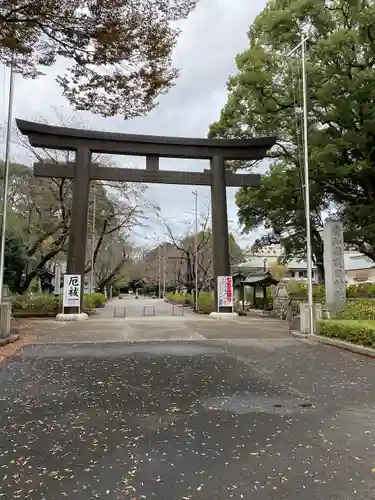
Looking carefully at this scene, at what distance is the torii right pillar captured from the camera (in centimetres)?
1972

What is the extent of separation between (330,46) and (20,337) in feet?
50.5

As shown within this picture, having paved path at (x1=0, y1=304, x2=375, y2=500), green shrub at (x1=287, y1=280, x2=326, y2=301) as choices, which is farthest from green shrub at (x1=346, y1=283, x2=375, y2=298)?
paved path at (x1=0, y1=304, x2=375, y2=500)

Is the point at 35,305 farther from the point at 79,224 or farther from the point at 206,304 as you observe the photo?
the point at 206,304

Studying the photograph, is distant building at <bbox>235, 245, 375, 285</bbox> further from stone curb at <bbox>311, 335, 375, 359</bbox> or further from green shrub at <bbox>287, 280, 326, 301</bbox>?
stone curb at <bbox>311, 335, 375, 359</bbox>

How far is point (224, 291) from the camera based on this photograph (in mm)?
19562

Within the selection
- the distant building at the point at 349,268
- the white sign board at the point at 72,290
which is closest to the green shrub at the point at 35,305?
the white sign board at the point at 72,290

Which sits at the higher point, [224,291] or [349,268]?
[349,268]

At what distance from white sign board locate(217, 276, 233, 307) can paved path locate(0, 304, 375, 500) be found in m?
10.6

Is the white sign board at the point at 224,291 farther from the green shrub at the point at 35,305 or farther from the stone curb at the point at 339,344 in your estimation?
the green shrub at the point at 35,305

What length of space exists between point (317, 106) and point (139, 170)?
8709 millimetres

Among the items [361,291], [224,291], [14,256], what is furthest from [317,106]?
[14,256]

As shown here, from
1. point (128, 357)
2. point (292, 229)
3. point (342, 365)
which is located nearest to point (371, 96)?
point (292, 229)

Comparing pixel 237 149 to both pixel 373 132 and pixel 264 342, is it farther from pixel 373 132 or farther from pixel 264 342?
pixel 264 342

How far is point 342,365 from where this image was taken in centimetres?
817
